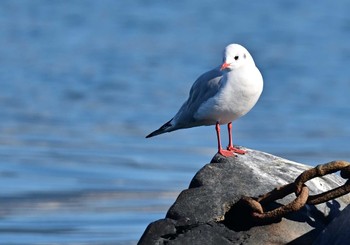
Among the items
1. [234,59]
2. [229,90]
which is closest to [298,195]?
[229,90]

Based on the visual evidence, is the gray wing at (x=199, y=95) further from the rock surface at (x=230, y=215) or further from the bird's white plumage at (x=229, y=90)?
the rock surface at (x=230, y=215)

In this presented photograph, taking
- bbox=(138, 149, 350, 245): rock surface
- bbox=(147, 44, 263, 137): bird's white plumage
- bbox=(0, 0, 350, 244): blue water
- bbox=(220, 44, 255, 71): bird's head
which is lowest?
bbox=(138, 149, 350, 245): rock surface

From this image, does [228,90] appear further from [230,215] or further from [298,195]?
[298,195]

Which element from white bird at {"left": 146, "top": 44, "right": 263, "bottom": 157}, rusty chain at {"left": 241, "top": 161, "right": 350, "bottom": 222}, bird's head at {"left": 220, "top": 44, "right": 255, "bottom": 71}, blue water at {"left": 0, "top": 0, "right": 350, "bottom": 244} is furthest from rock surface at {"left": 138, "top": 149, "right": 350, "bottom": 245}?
blue water at {"left": 0, "top": 0, "right": 350, "bottom": 244}

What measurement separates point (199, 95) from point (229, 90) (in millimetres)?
370

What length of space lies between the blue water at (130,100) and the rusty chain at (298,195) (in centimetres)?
322

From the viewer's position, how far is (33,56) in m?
20.2

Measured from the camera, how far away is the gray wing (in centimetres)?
648

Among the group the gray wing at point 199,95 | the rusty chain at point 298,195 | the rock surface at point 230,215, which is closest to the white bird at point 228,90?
the gray wing at point 199,95

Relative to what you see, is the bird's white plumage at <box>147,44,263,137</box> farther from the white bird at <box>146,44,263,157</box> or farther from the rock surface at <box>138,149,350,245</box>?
the rock surface at <box>138,149,350,245</box>

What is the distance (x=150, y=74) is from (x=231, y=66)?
1175 cm

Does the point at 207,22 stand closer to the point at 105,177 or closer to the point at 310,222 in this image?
the point at 105,177

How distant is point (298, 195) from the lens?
4570 mm

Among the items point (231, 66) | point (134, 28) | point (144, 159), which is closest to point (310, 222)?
point (231, 66)
